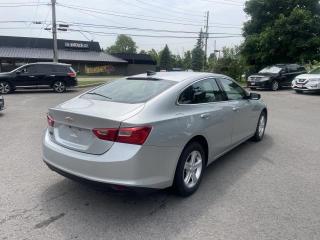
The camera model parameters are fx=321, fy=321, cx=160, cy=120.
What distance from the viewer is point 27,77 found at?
17.7 metres

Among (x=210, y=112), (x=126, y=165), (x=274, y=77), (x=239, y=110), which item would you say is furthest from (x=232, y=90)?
(x=274, y=77)

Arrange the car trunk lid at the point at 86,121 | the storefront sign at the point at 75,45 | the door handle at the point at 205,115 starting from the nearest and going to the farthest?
1. the car trunk lid at the point at 86,121
2. the door handle at the point at 205,115
3. the storefront sign at the point at 75,45

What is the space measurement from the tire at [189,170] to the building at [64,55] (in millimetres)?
46839

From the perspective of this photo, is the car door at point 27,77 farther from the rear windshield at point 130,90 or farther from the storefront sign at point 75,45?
the storefront sign at point 75,45

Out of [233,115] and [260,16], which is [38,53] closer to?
[260,16]

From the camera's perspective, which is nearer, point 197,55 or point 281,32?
point 281,32

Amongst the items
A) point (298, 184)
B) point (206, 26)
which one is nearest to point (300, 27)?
point (298, 184)

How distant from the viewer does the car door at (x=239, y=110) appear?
5.25 metres

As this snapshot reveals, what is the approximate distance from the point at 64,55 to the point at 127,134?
5142 cm

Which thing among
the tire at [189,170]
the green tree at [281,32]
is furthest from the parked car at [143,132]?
the green tree at [281,32]

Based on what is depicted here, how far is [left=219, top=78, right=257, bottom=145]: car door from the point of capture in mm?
5254

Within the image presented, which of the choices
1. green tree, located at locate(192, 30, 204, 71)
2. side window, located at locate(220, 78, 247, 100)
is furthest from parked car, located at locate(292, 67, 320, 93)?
green tree, located at locate(192, 30, 204, 71)

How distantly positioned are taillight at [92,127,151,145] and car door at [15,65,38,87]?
1594cm

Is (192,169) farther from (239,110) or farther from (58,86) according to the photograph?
(58,86)
